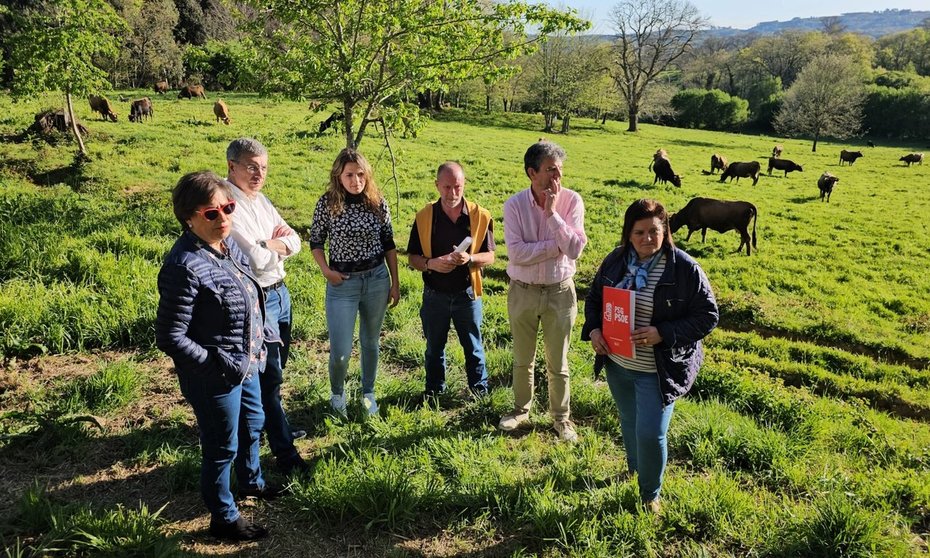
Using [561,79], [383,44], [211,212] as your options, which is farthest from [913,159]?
[211,212]

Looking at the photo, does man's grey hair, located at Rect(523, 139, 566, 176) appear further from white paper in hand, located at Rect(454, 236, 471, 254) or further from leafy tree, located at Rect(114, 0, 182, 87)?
leafy tree, located at Rect(114, 0, 182, 87)

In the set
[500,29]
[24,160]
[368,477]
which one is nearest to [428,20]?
[500,29]

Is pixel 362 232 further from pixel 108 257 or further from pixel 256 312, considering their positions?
pixel 108 257

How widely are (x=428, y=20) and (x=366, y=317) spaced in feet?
13.1

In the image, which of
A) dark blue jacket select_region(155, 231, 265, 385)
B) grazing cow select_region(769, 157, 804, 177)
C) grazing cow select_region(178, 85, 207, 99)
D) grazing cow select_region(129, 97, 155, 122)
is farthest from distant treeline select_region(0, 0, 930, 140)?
dark blue jacket select_region(155, 231, 265, 385)

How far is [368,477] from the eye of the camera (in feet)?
10.5

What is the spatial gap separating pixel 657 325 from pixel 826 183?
19.6 meters

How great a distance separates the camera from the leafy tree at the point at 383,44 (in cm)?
612

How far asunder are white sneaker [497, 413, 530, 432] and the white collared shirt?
2025mm

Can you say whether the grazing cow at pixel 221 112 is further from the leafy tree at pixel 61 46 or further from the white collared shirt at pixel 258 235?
the white collared shirt at pixel 258 235

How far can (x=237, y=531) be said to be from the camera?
2.86m

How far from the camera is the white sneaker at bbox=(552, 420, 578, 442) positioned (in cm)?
402

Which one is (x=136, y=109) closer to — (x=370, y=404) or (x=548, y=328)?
(x=370, y=404)

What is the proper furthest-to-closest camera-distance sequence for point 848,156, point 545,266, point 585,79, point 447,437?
point 585,79 → point 848,156 → point 447,437 → point 545,266
